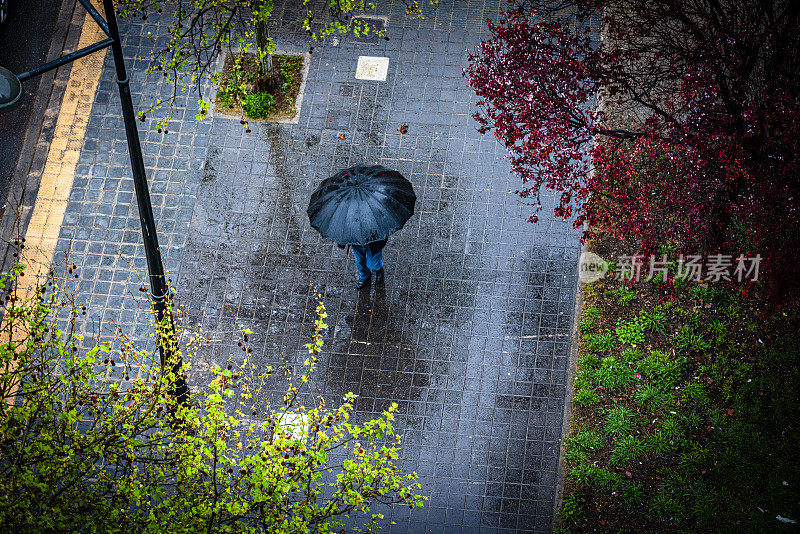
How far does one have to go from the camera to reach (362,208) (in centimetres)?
966

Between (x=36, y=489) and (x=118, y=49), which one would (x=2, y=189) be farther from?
(x=36, y=489)

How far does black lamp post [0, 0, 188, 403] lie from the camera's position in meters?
6.99

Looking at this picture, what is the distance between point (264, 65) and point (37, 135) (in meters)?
3.93

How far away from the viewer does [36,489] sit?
662 cm

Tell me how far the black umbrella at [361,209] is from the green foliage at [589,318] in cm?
299

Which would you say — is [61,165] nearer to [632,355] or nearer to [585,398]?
[585,398]

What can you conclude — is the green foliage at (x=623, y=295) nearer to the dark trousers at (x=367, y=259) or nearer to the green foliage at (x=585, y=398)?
the green foliage at (x=585, y=398)

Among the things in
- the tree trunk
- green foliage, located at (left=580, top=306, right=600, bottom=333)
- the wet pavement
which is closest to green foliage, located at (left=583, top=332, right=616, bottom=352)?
green foliage, located at (left=580, top=306, right=600, bottom=333)

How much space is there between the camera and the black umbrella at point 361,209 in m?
9.63

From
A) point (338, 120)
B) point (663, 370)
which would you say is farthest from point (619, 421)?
point (338, 120)

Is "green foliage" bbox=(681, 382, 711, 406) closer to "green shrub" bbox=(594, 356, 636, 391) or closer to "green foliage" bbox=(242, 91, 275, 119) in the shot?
"green shrub" bbox=(594, 356, 636, 391)

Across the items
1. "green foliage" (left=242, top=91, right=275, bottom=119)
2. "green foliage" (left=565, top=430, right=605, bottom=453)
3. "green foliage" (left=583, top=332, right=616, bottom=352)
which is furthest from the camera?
"green foliage" (left=242, top=91, right=275, bottom=119)

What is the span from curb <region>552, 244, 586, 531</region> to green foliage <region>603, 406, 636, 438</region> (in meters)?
0.50

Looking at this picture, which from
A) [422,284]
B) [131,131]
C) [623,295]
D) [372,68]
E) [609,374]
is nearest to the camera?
[131,131]
